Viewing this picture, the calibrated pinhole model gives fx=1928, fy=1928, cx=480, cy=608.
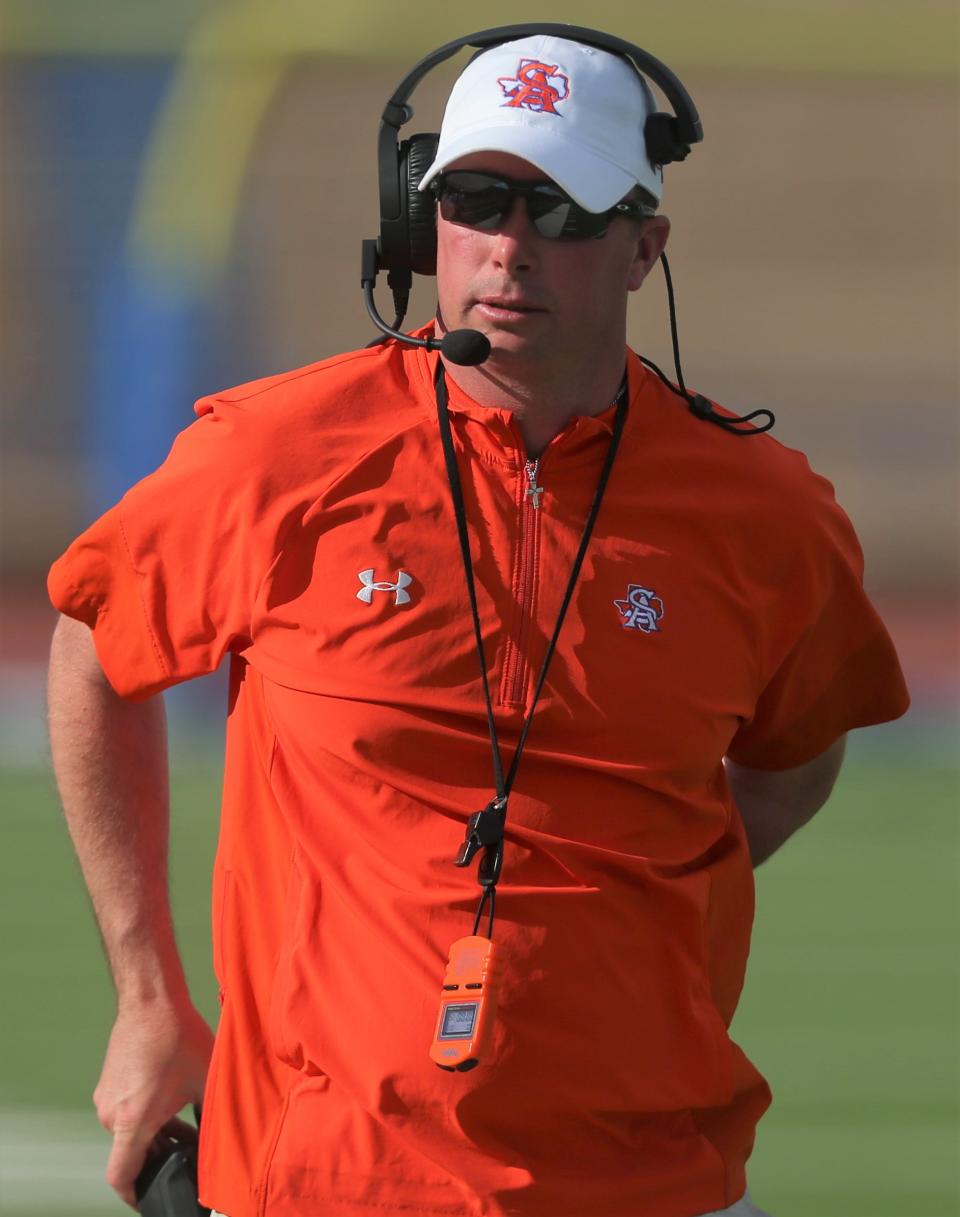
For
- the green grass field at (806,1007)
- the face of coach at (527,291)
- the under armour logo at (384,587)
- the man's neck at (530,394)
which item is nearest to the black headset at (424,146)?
the face of coach at (527,291)

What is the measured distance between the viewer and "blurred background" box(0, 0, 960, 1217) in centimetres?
1000

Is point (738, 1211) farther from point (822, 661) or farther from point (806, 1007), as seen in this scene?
point (806, 1007)

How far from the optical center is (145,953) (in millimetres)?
2090

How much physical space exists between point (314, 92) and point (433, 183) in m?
9.70

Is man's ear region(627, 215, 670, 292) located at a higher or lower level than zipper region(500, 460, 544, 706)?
higher

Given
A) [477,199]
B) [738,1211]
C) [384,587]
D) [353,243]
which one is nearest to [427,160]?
[477,199]

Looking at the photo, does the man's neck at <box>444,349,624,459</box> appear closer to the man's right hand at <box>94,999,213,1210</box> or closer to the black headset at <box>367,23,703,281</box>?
the black headset at <box>367,23,703,281</box>

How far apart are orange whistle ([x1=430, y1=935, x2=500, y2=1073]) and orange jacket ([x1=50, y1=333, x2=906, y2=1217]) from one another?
3cm

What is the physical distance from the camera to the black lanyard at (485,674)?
1842 mm

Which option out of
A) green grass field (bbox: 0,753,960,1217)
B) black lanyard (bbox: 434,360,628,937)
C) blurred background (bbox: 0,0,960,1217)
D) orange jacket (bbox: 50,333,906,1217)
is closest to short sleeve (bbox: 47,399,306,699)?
orange jacket (bbox: 50,333,906,1217)

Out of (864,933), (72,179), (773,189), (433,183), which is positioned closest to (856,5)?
(773,189)

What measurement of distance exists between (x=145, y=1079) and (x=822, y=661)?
0.88 metres

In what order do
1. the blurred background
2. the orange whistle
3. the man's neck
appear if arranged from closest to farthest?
1. the orange whistle
2. the man's neck
3. the blurred background

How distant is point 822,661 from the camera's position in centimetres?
219
